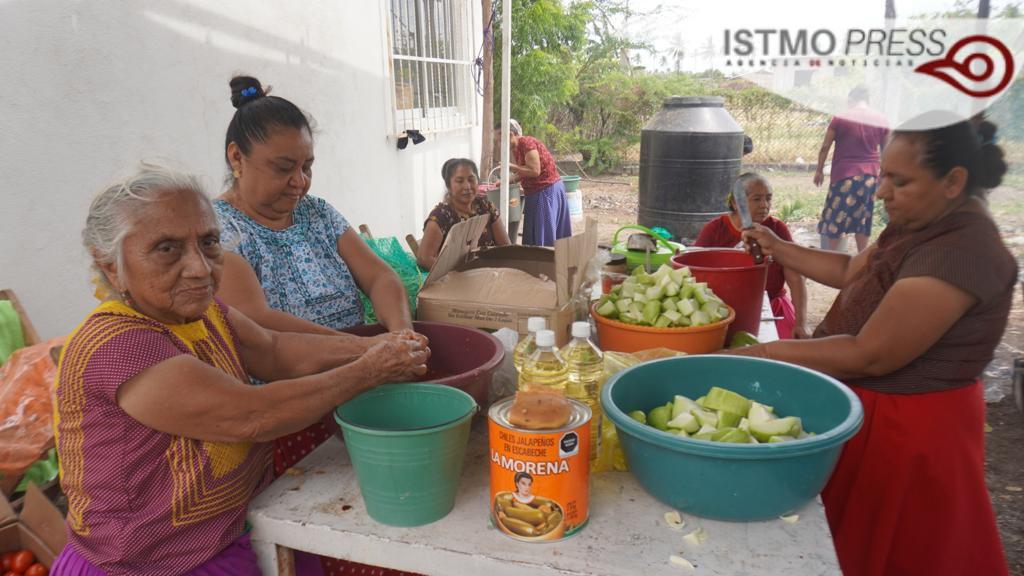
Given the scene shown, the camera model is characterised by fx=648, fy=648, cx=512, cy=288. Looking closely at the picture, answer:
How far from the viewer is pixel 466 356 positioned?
189 centimetres

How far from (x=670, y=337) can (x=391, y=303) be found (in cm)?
89

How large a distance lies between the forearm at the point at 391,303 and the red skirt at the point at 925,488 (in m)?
1.41

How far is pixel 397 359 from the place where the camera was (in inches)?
55.2

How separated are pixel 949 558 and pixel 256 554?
1881 millimetres

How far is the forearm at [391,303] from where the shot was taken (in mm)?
2033

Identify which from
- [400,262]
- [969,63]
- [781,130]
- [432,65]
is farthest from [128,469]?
[781,130]

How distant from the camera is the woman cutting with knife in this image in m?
3.68

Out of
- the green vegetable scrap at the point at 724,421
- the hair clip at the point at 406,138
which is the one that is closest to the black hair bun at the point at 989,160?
the green vegetable scrap at the point at 724,421

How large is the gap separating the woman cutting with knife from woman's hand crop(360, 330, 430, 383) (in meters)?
2.71

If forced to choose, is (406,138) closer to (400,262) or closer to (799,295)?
(400,262)

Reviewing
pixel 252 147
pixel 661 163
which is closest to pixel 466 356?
pixel 252 147

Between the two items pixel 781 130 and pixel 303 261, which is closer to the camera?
pixel 303 261

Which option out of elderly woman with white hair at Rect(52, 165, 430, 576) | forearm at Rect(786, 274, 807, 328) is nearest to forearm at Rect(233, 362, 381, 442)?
elderly woman with white hair at Rect(52, 165, 430, 576)

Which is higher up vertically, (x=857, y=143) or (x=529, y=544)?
(x=857, y=143)
